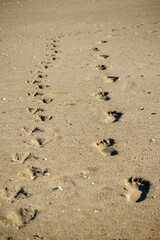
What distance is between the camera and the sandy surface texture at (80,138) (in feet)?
7.92

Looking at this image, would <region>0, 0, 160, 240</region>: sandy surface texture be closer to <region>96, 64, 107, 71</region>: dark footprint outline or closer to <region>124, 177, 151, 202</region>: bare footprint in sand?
<region>124, 177, 151, 202</region>: bare footprint in sand

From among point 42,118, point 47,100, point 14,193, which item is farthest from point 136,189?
point 47,100

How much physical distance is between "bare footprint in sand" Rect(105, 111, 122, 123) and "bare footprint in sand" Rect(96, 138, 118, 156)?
0.47 m

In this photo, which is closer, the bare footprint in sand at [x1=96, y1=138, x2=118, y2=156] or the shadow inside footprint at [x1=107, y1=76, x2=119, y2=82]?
the bare footprint in sand at [x1=96, y1=138, x2=118, y2=156]

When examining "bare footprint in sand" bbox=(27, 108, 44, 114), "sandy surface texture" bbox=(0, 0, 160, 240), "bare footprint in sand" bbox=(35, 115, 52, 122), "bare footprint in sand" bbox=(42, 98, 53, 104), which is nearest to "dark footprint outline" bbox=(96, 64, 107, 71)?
"sandy surface texture" bbox=(0, 0, 160, 240)

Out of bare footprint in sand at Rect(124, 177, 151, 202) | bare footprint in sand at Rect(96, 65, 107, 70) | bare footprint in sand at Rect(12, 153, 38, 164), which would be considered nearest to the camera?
bare footprint in sand at Rect(124, 177, 151, 202)

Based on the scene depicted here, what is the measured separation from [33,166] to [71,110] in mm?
1323

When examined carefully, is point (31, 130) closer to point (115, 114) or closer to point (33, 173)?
point (33, 173)

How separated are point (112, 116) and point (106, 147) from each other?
2.44 ft

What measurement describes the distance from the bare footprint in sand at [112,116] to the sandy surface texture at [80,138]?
0.05 feet

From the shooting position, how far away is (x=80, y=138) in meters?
3.48

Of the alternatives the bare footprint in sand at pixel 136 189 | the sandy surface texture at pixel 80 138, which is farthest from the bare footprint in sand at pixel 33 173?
the bare footprint in sand at pixel 136 189

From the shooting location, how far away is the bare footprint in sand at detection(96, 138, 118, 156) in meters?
3.21

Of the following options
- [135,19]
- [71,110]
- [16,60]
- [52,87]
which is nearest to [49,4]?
[135,19]
